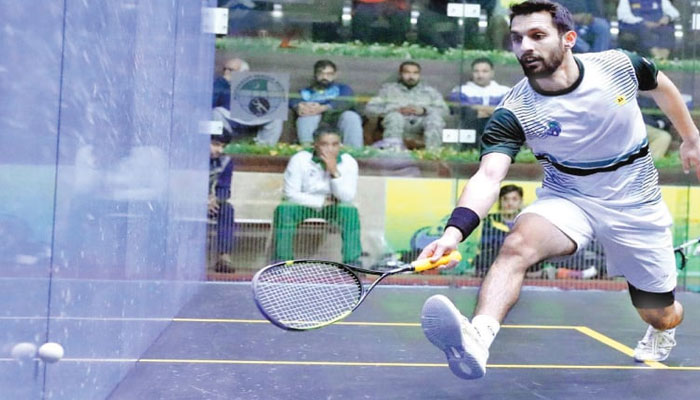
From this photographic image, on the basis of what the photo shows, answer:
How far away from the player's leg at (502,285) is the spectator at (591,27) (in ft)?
11.4

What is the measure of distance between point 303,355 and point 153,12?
1.19 m

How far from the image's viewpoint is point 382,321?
4145 mm

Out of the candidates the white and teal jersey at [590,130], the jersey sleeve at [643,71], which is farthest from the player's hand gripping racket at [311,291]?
the jersey sleeve at [643,71]

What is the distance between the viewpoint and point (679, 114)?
294cm

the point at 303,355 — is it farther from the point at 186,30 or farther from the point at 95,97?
the point at 186,30

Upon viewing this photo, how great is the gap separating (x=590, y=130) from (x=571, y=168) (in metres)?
0.15

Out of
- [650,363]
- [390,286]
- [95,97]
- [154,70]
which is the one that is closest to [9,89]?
[95,97]

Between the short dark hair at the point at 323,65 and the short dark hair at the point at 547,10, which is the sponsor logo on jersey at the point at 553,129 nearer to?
the short dark hair at the point at 547,10

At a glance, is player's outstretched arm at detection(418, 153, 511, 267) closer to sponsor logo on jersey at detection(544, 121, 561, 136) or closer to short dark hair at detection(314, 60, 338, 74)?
sponsor logo on jersey at detection(544, 121, 561, 136)

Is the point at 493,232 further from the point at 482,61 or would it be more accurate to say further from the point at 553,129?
the point at 553,129

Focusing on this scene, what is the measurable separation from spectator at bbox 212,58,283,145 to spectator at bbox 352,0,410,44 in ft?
2.38

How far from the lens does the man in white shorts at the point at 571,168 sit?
2359 millimetres

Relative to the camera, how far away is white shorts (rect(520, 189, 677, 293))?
8.84 ft

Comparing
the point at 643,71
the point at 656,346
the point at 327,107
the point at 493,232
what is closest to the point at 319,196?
the point at 327,107
